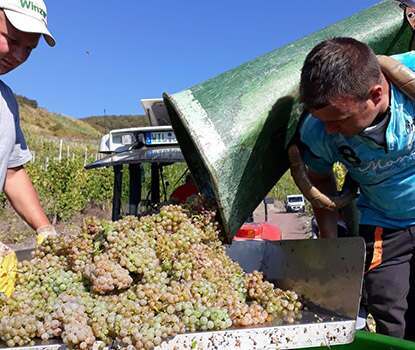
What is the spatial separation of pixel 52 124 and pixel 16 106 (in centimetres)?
7976

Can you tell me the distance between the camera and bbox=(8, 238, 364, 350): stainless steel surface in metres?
1.92

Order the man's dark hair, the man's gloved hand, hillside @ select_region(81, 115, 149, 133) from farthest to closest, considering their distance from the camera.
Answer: hillside @ select_region(81, 115, 149, 133) → the man's gloved hand → the man's dark hair

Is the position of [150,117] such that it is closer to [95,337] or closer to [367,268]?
[367,268]

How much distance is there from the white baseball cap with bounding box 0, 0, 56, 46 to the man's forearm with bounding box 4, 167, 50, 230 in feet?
3.16

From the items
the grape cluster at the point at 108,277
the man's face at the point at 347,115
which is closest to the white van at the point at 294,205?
the man's face at the point at 347,115

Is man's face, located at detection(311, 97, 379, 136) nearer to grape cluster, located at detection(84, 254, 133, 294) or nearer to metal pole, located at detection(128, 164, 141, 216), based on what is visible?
grape cluster, located at detection(84, 254, 133, 294)

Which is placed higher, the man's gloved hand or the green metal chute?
the green metal chute

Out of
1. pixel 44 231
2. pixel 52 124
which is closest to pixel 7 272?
pixel 44 231

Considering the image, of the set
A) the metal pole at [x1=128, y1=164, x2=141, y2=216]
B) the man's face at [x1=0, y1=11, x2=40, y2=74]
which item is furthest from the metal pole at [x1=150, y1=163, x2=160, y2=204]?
the man's face at [x1=0, y1=11, x2=40, y2=74]

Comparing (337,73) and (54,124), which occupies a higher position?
(54,124)

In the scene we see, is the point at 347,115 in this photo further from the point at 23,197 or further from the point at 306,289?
the point at 23,197

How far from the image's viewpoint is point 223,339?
1909 mm

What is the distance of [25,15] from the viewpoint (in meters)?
2.86

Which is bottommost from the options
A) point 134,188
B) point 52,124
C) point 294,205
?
point 134,188
